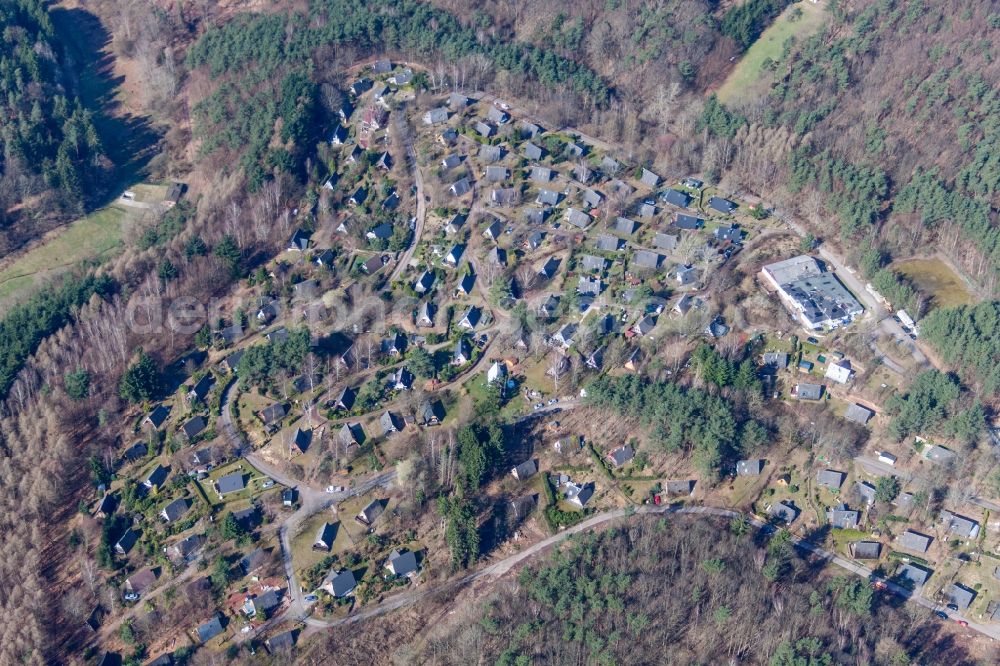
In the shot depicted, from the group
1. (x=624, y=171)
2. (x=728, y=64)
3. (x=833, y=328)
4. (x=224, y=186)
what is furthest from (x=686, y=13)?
(x=224, y=186)

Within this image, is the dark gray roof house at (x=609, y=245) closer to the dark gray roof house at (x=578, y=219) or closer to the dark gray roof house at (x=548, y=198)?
the dark gray roof house at (x=578, y=219)

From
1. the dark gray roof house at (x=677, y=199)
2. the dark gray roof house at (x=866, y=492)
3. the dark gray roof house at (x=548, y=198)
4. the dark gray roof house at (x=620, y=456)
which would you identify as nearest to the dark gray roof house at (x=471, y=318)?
the dark gray roof house at (x=548, y=198)

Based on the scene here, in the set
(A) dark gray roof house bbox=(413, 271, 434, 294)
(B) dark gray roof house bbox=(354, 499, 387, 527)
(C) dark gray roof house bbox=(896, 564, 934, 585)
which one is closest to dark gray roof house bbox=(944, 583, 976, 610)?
(C) dark gray roof house bbox=(896, 564, 934, 585)

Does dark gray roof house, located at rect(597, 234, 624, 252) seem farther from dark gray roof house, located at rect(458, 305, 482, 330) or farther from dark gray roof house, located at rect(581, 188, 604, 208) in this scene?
dark gray roof house, located at rect(458, 305, 482, 330)

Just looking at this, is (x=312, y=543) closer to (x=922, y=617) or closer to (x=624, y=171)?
(x=922, y=617)

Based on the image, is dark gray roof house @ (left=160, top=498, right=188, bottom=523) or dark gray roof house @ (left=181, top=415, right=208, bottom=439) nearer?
dark gray roof house @ (left=160, top=498, right=188, bottom=523)

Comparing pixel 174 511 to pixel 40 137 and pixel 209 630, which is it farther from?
pixel 40 137
